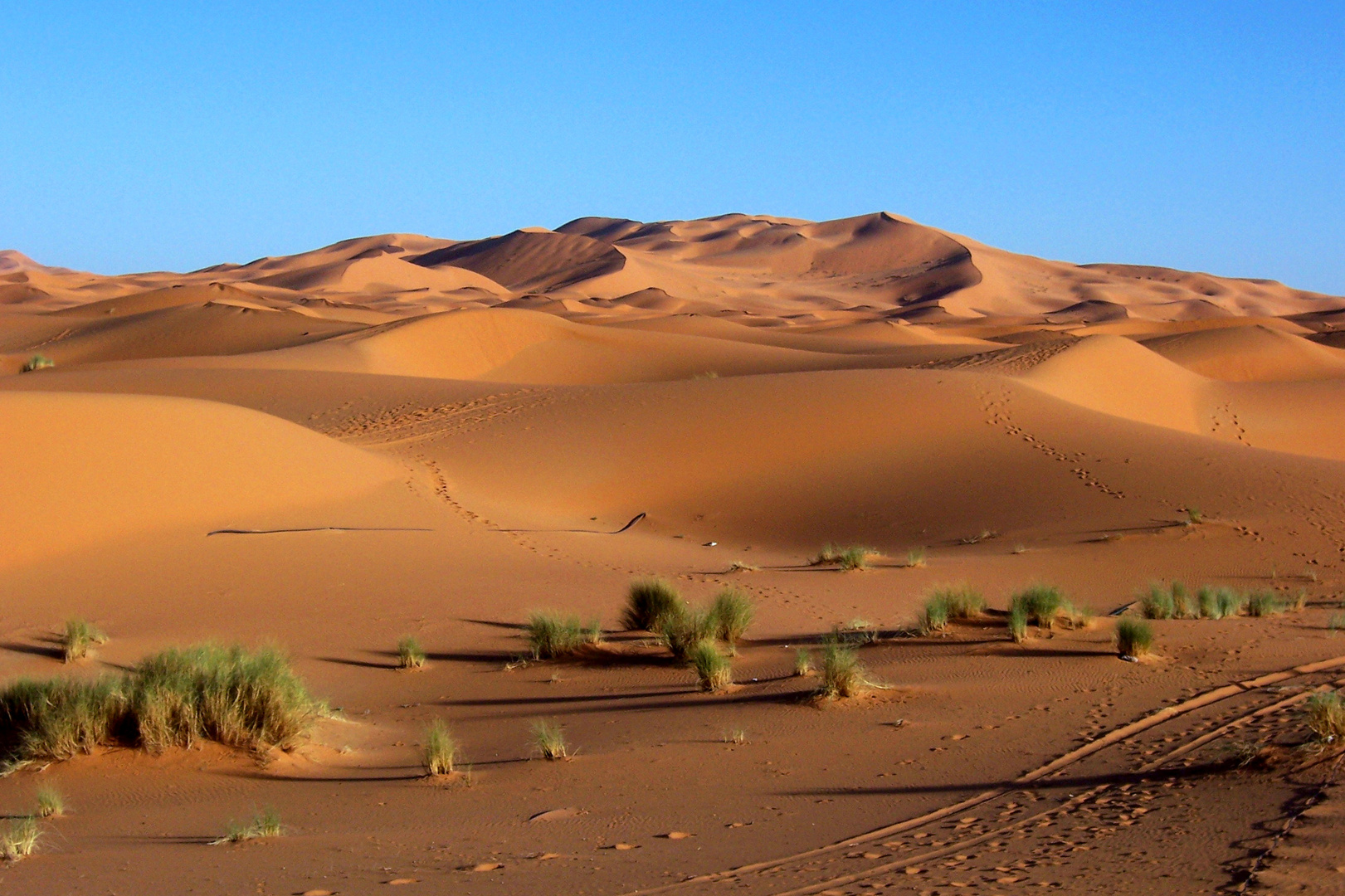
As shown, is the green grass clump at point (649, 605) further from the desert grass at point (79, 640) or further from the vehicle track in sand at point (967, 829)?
the vehicle track in sand at point (967, 829)

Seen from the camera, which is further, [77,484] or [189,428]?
[189,428]

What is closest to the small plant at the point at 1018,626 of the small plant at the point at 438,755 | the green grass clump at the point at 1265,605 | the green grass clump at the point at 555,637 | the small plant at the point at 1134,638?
the small plant at the point at 1134,638

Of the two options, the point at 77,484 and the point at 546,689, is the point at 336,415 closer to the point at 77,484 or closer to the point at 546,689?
the point at 77,484

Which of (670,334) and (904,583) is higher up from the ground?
(670,334)

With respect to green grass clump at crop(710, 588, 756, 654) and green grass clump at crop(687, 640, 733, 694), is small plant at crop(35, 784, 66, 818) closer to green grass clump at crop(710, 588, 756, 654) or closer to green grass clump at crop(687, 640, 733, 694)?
green grass clump at crop(687, 640, 733, 694)

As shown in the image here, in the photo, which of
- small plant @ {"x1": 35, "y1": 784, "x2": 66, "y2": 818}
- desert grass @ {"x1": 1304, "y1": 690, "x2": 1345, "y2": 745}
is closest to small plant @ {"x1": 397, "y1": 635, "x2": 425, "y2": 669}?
small plant @ {"x1": 35, "y1": 784, "x2": 66, "y2": 818}

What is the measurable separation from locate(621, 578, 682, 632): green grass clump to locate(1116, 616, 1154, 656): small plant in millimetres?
3598

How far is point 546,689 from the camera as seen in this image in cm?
921

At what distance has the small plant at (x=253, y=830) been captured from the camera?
5.60 meters

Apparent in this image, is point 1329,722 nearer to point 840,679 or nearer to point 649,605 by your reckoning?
point 840,679

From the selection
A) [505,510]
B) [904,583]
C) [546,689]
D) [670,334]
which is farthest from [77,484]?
[670,334]

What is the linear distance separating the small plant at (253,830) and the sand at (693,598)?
0.09 m

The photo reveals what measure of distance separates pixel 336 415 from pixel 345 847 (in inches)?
901

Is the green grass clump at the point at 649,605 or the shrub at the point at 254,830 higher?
the green grass clump at the point at 649,605
